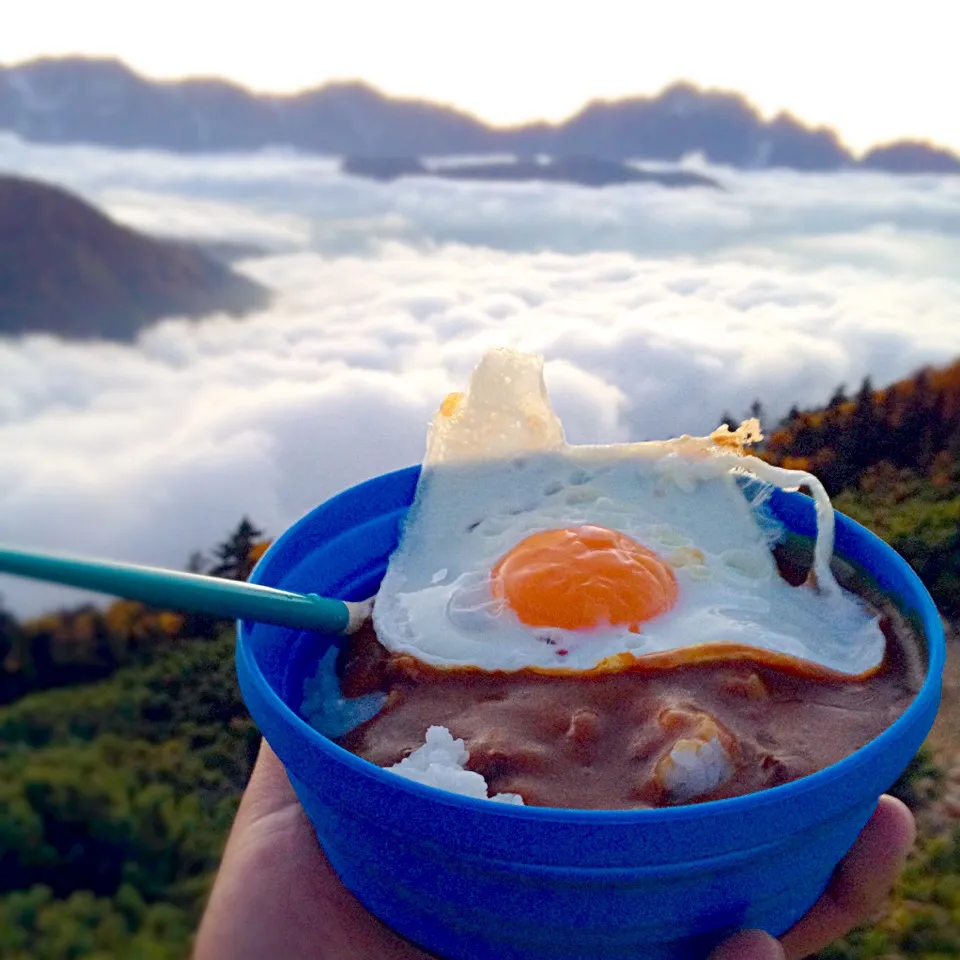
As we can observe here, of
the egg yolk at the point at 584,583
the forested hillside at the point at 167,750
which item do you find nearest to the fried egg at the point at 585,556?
the egg yolk at the point at 584,583

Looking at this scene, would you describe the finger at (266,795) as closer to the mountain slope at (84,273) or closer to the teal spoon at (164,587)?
the teal spoon at (164,587)

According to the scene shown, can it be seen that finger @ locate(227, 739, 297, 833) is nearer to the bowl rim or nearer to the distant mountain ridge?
the bowl rim

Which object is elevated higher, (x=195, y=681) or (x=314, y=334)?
(x=314, y=334)

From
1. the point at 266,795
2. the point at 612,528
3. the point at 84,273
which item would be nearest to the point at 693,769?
the point at 612,528

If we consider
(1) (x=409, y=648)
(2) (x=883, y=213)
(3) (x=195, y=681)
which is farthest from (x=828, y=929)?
(2) (x=883, y=213)

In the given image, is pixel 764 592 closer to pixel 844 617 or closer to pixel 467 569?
pixel 844 617

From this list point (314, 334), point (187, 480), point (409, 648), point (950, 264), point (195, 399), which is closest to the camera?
point (409, 648)

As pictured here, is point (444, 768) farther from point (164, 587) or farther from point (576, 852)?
point (164, 587)
